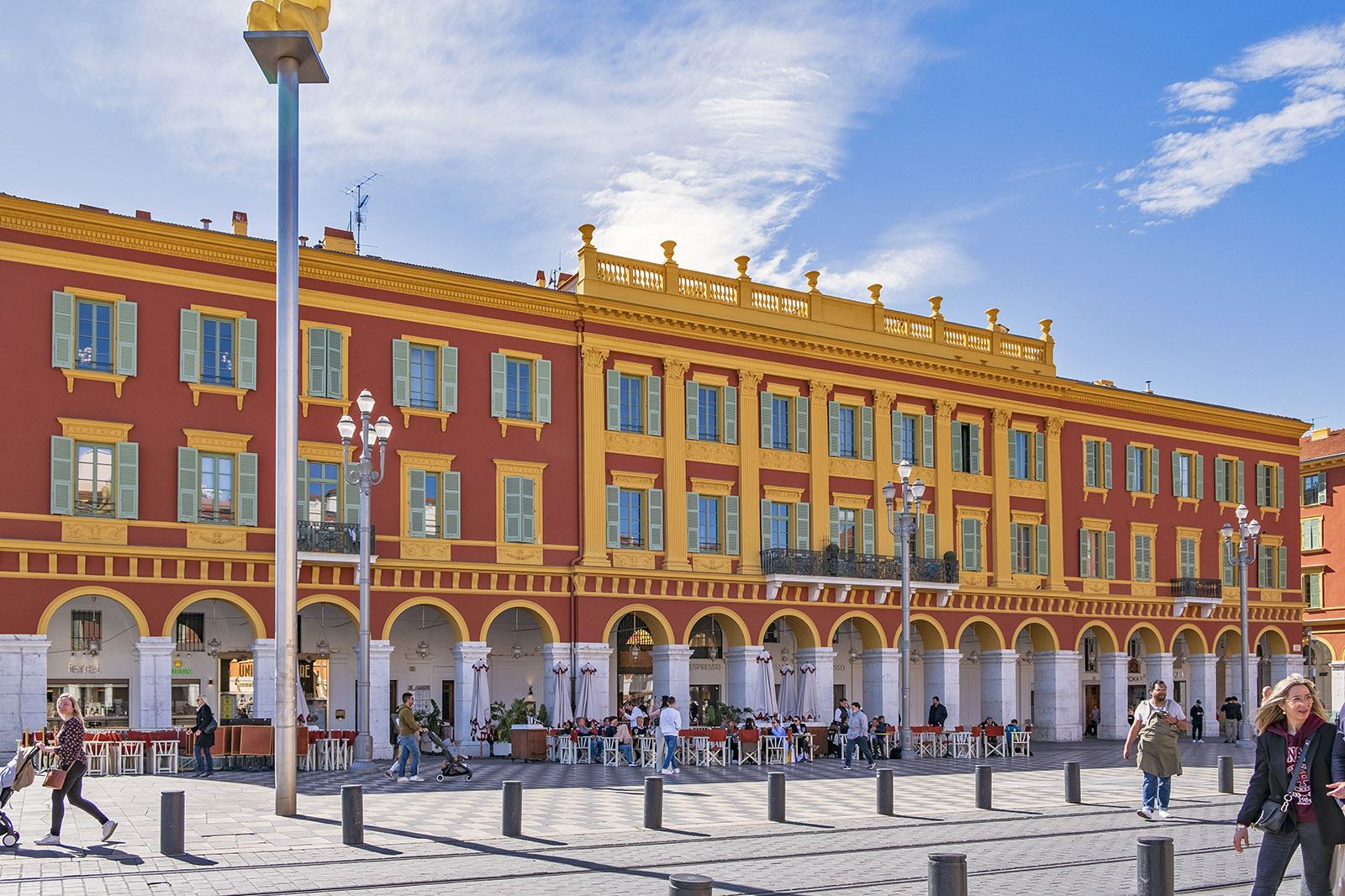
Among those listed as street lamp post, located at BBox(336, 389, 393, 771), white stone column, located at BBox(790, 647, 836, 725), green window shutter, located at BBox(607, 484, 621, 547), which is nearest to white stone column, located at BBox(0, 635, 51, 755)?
street lamp post, located at BBox(336, 389, 393, 771)

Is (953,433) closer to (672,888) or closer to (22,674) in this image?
(22,674)

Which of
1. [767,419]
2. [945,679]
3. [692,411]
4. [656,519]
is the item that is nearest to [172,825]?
[656,519]

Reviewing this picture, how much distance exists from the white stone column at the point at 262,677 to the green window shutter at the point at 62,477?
5262 mm

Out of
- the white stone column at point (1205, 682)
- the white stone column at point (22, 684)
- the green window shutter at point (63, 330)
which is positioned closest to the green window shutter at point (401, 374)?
the green window shutter at point (63, 330)

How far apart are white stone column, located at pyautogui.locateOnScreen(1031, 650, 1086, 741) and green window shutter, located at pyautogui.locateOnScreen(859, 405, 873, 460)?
35.0 feet

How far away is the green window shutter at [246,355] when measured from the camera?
33.2 metres

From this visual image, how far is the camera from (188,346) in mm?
32562

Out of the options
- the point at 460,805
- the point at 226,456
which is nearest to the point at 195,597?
the point at 226,456

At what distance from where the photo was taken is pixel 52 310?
3086 cm

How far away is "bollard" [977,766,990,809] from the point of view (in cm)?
2103

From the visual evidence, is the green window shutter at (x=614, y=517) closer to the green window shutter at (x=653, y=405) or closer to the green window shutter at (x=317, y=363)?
the green window shutter at (x=653, y=405)

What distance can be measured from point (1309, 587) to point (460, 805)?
51.9 metres

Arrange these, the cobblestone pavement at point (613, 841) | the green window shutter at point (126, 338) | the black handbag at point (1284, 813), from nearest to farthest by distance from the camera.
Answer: the black handbag at point (1284, 813) < the cobblestone pavement at point (613, 841) < the green window shutter at point (126, 338)

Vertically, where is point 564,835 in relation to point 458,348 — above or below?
below
